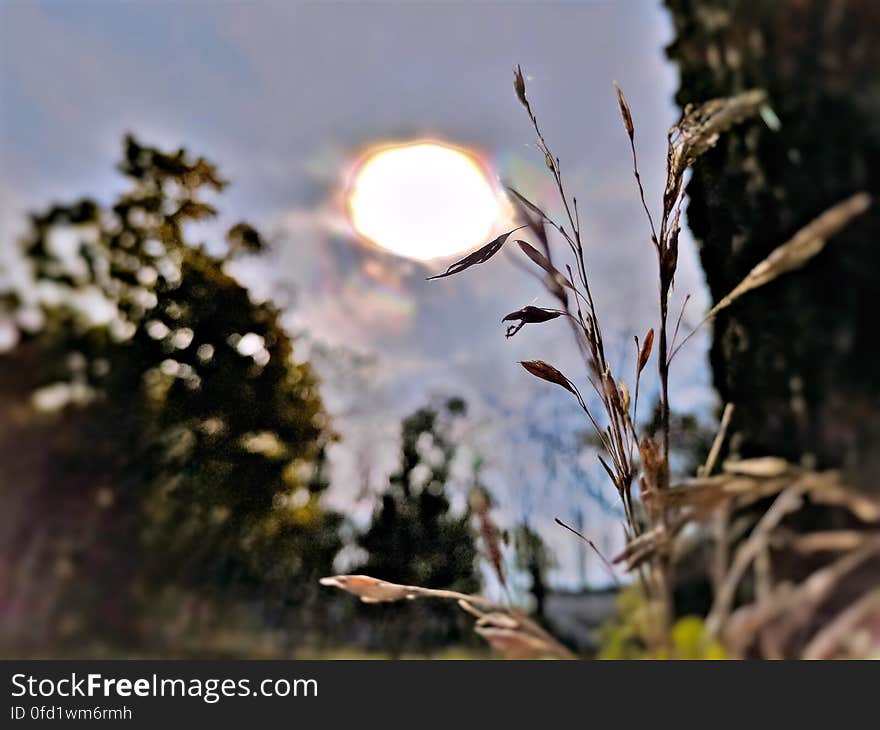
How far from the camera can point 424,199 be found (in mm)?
1343

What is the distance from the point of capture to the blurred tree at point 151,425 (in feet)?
3.73

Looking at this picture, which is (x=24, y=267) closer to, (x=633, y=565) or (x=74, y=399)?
(x=74, y=399)

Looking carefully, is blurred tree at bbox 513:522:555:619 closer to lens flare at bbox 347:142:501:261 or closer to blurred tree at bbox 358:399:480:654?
blurred tree at bbox 358:399:480:654

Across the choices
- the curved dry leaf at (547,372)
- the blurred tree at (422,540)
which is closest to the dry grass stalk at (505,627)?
the curved dry leaf at (547,372)

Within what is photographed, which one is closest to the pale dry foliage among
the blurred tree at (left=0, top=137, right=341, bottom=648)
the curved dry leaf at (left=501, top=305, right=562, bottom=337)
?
the curved dry leaf at (left=501, top=305, right=562, bottom=337)

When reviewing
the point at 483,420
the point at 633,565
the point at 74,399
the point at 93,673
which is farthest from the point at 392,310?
the point at 633,565

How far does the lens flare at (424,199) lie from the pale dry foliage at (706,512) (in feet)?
2.99

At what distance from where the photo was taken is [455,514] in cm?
148

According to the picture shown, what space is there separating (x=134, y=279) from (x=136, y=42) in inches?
21.0

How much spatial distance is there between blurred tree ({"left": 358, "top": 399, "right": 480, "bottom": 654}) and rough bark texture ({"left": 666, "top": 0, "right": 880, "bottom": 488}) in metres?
0.96

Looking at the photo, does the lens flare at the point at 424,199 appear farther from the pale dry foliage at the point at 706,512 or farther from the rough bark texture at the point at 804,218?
the pale dry foliage at the point at 706,512

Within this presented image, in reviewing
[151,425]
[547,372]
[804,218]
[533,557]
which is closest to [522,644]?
[547,372]

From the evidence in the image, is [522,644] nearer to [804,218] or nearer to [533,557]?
[804,218]

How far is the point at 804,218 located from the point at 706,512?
26 centimetres
